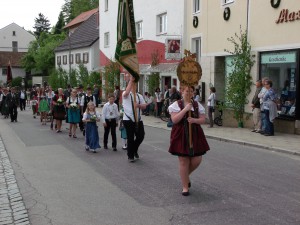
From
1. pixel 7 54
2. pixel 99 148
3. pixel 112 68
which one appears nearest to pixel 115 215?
pixel 99 148

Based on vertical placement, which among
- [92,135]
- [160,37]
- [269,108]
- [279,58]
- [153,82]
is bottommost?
[92,135]

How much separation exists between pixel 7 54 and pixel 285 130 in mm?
81612

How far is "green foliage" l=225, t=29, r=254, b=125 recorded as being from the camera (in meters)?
18.5

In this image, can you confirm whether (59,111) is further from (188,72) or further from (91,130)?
(188,72)

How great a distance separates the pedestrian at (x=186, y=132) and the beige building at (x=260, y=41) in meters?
9.51

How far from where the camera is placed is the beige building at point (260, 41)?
16.2 meters

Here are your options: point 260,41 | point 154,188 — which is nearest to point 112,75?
point 260,41

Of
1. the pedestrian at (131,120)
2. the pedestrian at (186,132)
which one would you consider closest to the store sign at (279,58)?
the pedestrian at (131,120)

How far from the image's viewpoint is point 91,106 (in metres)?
12.9

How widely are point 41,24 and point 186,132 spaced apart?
381 feet

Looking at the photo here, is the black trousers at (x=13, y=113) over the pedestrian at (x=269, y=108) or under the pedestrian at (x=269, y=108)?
under

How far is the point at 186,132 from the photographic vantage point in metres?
7.21

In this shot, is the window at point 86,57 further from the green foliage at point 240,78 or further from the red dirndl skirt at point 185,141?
the red dirndl skirt at point 185,141

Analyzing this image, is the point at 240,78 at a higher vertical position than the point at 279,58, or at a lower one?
lower
